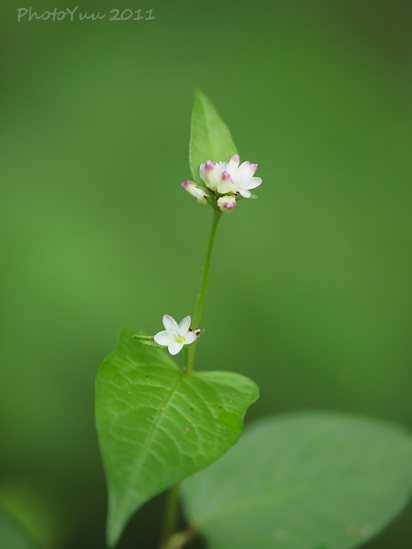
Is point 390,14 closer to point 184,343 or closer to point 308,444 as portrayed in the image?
point 308,444

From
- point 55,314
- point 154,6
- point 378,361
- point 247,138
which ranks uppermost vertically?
point 154,6

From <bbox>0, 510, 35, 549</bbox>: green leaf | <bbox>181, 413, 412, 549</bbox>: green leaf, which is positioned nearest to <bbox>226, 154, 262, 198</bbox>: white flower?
<bbox>181, 413, 412, 549</bbox>: green leaf

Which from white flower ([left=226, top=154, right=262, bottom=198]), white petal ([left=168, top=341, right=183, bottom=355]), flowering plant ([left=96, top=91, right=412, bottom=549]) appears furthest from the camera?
white flower ([left=226, top=154, right=262, bottom=198])

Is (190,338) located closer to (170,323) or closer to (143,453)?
(170,323)

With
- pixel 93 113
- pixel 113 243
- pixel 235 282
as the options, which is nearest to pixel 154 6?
pixel 93 113

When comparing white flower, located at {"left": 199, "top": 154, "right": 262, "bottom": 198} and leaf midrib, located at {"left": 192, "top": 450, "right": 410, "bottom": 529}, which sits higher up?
white flower, located at {"left": 199, "top": 154, "right": 262, "bottom": 198}

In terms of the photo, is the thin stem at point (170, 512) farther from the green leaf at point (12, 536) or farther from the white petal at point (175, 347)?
the white petal at point (175, 347)

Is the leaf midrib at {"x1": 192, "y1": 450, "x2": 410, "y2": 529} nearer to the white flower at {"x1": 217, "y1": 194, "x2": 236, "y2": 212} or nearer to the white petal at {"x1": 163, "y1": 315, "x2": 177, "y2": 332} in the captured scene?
the white petal at {"x1": 163, "y1": 315, "x2": 177, "y2": 332}
